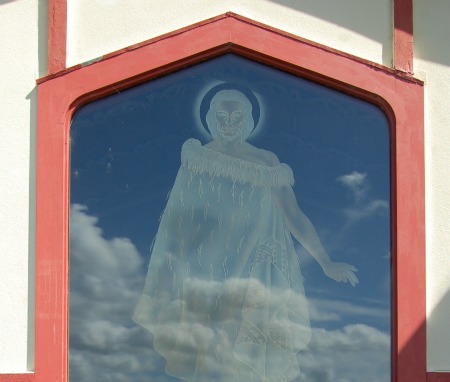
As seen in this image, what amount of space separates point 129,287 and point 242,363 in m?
0.87

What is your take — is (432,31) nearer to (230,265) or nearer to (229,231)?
(229,231)

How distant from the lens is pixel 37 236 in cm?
872

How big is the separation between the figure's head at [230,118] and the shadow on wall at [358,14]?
2.40ft

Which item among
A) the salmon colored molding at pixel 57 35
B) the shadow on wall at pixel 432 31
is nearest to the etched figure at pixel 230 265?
the salmon colored molding at pixel 57 35

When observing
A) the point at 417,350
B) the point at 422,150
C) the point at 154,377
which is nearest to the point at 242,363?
the point at 154,377

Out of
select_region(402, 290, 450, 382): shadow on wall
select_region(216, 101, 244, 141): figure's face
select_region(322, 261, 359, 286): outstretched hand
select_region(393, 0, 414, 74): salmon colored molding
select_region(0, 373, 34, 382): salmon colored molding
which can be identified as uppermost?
select_region(393, 0, 414, 74): salmon colored molding

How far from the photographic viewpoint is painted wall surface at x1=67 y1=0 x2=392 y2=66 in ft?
29.6

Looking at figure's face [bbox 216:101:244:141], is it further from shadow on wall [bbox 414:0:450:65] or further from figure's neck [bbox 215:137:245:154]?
shadow on wall [bbox 414:0:450:65]

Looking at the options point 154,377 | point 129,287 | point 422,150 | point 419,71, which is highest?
point 419,71

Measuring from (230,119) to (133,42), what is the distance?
821mm

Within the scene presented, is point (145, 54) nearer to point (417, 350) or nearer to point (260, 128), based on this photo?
point (260, 128)

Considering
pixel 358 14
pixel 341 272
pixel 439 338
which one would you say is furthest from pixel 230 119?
pixel 439 338

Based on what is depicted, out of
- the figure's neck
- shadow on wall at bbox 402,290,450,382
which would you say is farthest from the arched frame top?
the figure's neck

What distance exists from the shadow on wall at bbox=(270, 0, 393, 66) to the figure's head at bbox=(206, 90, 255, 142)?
0.73 m
